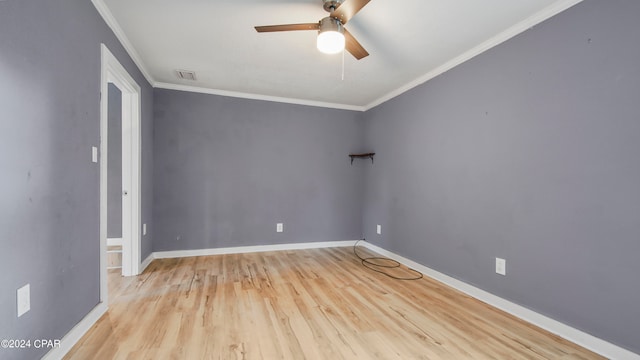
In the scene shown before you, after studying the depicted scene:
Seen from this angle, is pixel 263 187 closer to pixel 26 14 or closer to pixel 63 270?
pixel 63 270

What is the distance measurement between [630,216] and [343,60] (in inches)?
93.7

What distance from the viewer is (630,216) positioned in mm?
1515

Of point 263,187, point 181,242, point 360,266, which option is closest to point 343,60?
point 263,187

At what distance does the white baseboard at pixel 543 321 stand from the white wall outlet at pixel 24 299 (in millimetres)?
2963

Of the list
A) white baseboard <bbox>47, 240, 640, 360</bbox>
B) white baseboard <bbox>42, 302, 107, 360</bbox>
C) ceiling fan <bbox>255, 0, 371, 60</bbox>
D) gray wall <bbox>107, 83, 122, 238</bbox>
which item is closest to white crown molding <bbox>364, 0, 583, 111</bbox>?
ceiling fan <bbox>255, 0, 371, 60</bbox>

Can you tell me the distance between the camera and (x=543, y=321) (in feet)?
6.24

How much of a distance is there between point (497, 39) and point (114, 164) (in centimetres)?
487

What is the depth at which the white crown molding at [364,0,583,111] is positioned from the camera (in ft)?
6.05

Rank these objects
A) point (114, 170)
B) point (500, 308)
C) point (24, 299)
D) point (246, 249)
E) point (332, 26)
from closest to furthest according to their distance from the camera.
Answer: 1. point (24, 299)
2. point (332, 26)
3. point (500, 308)
4. point (246, 249)
5. point (114, 170)

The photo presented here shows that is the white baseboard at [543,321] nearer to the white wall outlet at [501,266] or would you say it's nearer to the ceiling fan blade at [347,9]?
the white wall outlet at [501,266]

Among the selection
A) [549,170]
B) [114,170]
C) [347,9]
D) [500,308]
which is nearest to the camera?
[347,9]

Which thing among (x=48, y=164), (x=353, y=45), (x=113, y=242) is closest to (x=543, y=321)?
(x=353, y=45)

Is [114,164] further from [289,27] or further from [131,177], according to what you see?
[289,27]

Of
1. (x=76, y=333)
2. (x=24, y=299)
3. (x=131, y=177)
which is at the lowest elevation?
(x=76, y=333)
